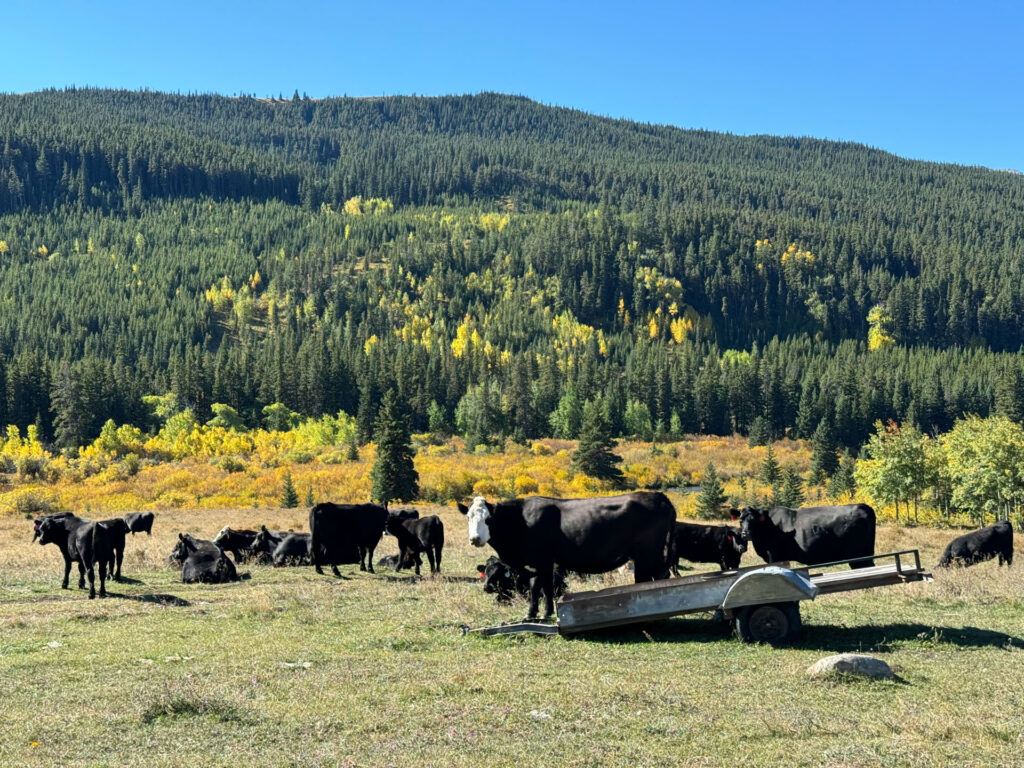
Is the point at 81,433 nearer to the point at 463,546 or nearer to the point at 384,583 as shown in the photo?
the point at 463,546

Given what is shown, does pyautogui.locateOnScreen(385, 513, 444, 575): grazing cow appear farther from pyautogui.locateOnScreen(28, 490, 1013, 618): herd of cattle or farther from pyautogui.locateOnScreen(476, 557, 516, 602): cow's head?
pyautogui.locateOnScreen(476, 557, 516, 602): cow's head

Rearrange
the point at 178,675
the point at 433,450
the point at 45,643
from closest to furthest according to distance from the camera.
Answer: the point at 178,675
the point at 45,643
the point at 433,450

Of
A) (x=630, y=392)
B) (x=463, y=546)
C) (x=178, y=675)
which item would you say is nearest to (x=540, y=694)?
(x=178, y=675)

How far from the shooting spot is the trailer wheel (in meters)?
13.2

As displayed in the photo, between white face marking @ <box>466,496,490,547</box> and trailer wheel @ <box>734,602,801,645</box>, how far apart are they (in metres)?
4.87

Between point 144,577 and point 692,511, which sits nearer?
point 144,577

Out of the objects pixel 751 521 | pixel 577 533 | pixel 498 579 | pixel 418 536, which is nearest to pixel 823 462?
pixel 751 521

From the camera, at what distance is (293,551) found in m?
27.5

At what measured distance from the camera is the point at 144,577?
79.4 ft

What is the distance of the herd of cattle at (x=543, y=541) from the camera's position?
51.7ft

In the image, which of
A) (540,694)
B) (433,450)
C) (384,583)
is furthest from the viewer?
(433,450)

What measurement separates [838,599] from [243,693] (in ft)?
41.5

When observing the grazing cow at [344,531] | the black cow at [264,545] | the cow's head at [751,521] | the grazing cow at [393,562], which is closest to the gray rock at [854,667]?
the cow's head at [751,521]

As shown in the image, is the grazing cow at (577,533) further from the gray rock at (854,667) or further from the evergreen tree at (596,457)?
the evergreen tree at (596,457)
